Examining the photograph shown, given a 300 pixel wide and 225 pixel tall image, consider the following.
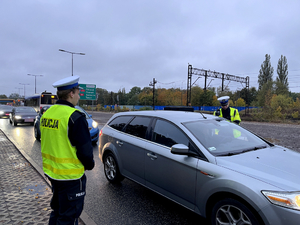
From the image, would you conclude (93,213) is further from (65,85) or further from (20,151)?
(20,151)

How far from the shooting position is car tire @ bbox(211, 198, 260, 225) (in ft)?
7.19

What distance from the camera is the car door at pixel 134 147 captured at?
→ 3.67 m

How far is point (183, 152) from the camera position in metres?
2.78

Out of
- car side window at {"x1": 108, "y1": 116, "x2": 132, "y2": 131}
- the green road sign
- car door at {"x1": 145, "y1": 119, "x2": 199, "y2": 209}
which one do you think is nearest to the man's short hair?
car door at {"x1": 145, "y1": 119, "x2": 199, "y2": 209}

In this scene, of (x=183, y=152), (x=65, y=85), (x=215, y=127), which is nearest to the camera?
(x=65, y=85)

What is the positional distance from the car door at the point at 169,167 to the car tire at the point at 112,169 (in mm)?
1010

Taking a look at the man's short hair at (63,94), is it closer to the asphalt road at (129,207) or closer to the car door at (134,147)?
the car door at (134,147)

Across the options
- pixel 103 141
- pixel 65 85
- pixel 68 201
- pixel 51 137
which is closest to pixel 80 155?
pixel 51 137

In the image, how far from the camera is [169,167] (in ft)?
10.2

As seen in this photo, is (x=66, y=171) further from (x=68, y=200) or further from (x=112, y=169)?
(x=112, y=169)

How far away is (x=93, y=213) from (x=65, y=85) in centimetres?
225

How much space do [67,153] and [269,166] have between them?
2233 millimetres

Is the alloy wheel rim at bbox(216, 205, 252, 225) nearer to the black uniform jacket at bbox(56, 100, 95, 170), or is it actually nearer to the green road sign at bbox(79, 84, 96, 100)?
the black uniform jacket at bbox(56, 100, 95, 170)

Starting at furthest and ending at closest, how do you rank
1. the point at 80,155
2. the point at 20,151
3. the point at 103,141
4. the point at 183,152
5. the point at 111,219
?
the point at 20,151 → the point at 103,141 → the point at 111,219 → the point at 183,152 → the point at 80,155
